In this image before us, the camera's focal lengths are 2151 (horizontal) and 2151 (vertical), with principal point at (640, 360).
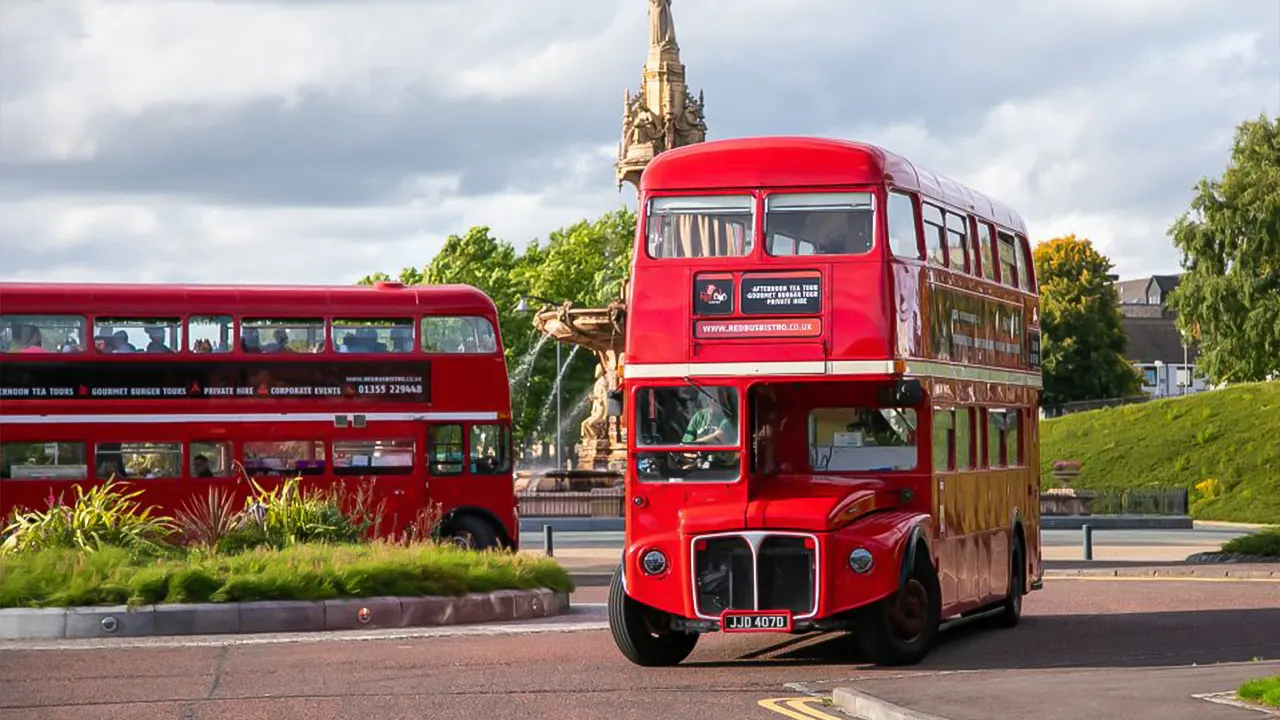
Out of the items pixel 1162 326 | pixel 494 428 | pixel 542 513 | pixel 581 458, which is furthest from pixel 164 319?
pixel 1162 326

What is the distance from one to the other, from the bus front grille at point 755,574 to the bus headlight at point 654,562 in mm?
289

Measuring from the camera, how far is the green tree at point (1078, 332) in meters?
101

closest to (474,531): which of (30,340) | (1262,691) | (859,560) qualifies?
(30,340)

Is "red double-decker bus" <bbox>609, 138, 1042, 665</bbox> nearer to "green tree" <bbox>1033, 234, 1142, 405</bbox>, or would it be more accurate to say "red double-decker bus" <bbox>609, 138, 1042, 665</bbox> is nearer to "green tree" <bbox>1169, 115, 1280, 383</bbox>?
"green tree" <bbox>1169, 115, 1280, 383</bbox>

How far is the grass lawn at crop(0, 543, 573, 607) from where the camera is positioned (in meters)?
20.5

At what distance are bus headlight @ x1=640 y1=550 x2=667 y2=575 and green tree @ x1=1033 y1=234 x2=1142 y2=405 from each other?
8518cm

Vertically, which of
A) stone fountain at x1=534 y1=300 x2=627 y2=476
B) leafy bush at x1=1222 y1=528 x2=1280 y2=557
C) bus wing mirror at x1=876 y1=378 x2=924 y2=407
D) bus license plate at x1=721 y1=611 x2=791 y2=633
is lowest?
bus license plate at x1=721 y1=611 x2=791 y2=633

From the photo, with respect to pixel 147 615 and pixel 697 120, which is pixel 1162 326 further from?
pixel 147 615

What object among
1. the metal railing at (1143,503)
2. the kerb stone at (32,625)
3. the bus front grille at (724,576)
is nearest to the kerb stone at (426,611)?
the kerb stone at (32,625)

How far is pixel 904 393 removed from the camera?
17000mm

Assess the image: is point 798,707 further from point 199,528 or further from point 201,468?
point 201,468

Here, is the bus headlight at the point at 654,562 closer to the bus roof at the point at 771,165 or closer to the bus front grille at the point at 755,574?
the bus front grille at the point at 755,574

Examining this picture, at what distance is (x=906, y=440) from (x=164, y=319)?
570 inches

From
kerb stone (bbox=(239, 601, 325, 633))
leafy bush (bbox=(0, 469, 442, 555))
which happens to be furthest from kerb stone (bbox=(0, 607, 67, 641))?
leafy bush (bbox=(0, 469, 442, 555))
